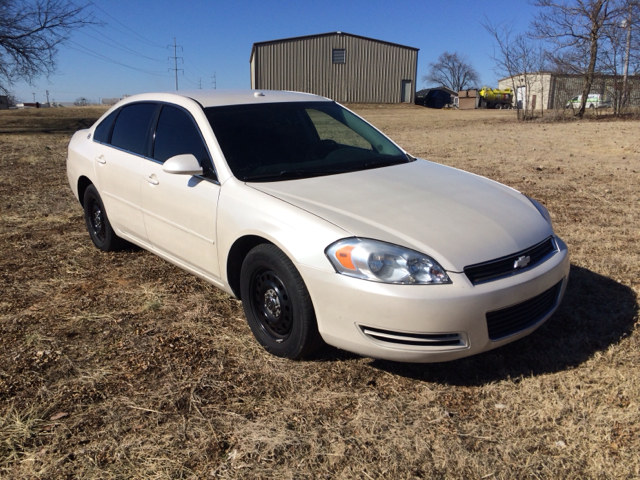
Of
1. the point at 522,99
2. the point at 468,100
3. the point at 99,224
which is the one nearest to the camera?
the point at 99,224

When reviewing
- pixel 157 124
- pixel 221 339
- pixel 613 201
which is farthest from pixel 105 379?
pixel 613 201

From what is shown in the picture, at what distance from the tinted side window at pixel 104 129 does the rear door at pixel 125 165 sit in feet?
0.04

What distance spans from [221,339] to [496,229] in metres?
1.85

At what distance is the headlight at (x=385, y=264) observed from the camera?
110 inches

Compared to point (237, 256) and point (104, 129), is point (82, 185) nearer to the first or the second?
point (104, 129)

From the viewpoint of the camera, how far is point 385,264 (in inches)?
111

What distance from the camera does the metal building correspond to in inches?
1649

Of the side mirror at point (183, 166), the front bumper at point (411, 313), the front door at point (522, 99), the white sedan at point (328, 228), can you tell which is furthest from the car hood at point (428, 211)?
the front door at point (522, 99)

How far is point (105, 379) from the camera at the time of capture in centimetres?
315

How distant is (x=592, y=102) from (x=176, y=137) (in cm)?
2718

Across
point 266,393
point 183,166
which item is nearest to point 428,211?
point 266,393

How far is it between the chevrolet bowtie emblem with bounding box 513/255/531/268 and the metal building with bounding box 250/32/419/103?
3969 cm

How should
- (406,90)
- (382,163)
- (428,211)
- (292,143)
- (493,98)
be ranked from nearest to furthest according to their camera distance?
Answer: (428,211) < (292,143) < (382,163) < (406,90) < (493,98)

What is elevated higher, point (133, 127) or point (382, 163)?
point (133, 127)
